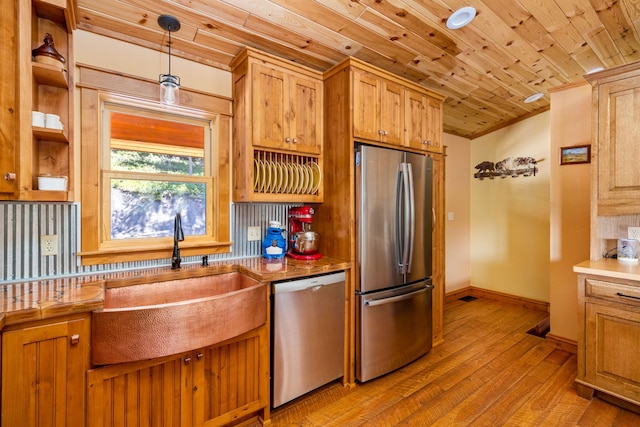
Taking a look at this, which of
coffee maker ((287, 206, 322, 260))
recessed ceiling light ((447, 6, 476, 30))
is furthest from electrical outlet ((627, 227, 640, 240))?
coffee maker ((287, 206, 322, 260))

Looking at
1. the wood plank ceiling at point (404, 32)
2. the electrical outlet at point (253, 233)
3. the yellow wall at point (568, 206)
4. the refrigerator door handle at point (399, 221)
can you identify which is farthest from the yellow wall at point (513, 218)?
the electrical outlet at point (253, 233)

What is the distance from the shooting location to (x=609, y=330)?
2.04 meters

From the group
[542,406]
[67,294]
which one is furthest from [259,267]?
[542,406]

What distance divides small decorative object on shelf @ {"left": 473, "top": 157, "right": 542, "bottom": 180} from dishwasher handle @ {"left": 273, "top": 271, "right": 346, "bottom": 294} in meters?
3.27

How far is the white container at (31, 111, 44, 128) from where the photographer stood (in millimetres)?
1503

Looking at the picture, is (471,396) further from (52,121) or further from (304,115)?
(52,121)

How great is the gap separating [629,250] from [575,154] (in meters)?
1.01

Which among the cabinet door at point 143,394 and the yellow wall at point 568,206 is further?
the yellow wall at point 568,206

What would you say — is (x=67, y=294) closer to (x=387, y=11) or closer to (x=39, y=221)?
(x=39, y=221)

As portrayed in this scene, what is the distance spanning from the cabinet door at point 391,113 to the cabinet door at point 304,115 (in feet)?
1.69

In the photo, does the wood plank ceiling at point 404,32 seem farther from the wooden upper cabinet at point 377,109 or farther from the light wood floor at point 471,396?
the light wood floor at point 471,396

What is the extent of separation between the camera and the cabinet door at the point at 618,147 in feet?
6.99

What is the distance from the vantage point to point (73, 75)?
71.2 inches

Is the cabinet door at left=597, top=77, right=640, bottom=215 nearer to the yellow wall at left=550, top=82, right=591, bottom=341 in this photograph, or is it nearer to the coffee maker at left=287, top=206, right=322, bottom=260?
the yellow wall at left=550, top=82, right=591, bottom=341
